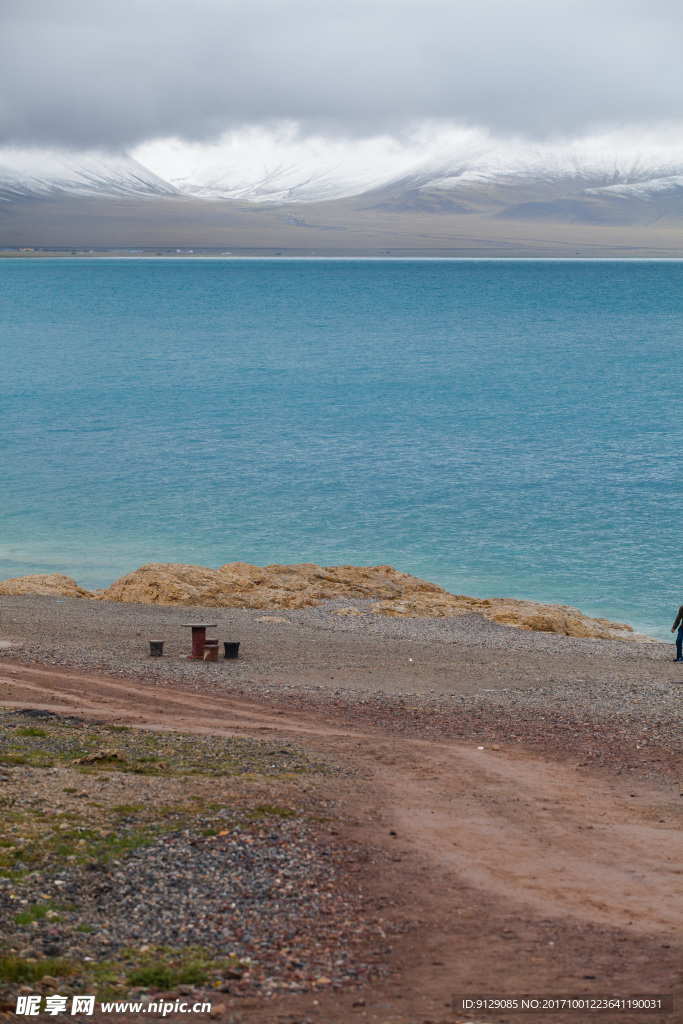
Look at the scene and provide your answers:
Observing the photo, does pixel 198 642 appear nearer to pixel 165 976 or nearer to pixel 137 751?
pixel 137 751

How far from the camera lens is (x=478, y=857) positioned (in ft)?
34.9

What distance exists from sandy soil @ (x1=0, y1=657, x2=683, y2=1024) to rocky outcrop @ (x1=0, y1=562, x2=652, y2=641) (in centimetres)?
900

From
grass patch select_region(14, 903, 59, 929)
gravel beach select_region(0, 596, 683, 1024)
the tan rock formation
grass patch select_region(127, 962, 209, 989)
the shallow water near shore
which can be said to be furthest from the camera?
the shallow water near shore

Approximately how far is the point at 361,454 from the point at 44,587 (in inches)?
915

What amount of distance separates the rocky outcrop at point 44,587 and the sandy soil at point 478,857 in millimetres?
9374

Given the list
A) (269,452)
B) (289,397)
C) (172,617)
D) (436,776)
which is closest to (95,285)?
(289,397)

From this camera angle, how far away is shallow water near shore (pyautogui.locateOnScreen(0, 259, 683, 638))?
108 ft

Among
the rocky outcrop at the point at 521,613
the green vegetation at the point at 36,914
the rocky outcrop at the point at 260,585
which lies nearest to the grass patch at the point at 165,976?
the green vegetation at the point at 36,914

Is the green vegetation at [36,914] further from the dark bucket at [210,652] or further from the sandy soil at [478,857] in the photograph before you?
the dark bucket at [210,652]

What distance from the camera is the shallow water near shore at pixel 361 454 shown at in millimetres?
32781

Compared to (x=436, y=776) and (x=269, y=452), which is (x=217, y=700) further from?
(x=269, y=452)

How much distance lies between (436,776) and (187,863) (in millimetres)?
4458

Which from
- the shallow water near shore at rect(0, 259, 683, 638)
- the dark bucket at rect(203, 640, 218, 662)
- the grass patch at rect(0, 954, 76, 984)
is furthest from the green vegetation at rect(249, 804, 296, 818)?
the shallow water near shore at rect(0, 259, 683, 638)

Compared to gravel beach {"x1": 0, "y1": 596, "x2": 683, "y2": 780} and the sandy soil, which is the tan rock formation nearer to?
gravel beach {"x1": 0, "y1": 596, "x2": 683, "y2": 780}
